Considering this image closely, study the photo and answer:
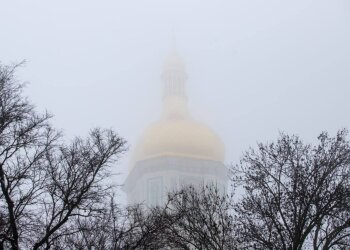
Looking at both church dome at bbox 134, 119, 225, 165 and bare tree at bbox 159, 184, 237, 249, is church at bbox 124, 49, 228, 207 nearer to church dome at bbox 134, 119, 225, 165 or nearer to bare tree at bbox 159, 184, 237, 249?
church dome at bbox 134, 119, 225, 165

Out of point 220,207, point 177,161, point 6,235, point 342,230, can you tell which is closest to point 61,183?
point 6,235

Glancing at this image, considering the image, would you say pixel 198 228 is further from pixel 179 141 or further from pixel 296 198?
pixel 179 141

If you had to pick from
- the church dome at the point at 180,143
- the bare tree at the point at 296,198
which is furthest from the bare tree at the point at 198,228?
the church dome at the point at 180,143

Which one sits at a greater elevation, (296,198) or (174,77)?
(174,77)

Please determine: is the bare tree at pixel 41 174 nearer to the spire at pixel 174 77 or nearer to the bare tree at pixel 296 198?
the bare tree at pixel 296 198

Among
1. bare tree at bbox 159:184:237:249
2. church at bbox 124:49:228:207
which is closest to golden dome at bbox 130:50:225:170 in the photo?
church at bbox 124:49:228:207

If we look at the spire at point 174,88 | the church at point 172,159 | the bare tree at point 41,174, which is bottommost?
the bare tree at point 41,174

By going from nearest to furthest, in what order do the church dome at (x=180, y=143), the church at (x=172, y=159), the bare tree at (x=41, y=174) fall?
the bare tree at (x=41, y=174), the church at (x=172, y=159), the church dome at (x=180, y=143)

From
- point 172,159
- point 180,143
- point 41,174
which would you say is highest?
point 180,143

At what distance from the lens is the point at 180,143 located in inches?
2680

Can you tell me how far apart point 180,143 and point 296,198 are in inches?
2041

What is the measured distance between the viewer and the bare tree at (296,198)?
15.9m

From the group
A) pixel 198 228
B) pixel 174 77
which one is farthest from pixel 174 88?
pixel 198 228

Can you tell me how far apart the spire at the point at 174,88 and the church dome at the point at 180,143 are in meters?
4.51
